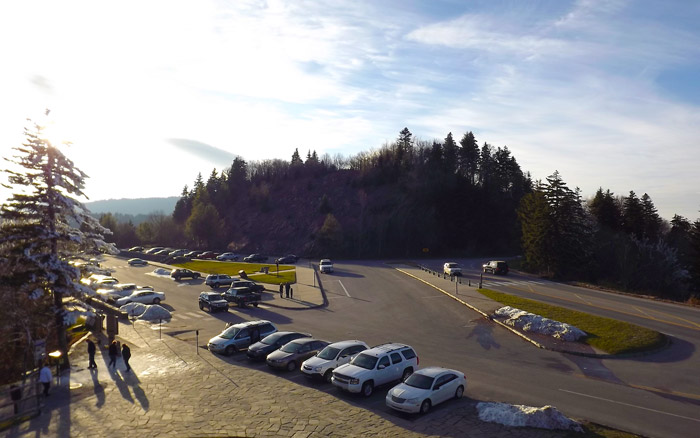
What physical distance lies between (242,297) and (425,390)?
2618 centimetres

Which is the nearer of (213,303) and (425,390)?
(425,390)

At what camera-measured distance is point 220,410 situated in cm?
1644

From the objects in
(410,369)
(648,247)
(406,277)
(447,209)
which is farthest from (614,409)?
(447,209)

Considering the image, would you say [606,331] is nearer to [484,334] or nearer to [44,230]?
[484,334]

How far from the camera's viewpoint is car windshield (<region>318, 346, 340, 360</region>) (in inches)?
792

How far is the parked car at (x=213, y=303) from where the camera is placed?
37.6 m

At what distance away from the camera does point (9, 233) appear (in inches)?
887

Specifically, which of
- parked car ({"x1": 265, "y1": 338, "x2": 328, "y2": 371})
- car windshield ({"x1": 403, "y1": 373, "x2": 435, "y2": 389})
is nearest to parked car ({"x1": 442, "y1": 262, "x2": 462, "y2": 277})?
parked car ({"x1": 265, "y1": 338, "x2": 328, "y2": 371})

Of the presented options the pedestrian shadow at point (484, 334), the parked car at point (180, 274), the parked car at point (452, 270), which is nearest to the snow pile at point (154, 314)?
the pedestrian shadow at point (484, 334)

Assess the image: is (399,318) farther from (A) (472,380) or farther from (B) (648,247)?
(B) (648,247)

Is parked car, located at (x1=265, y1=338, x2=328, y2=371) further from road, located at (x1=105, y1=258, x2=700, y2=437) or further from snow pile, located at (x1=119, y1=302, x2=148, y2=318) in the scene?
snow pile, located at (x1=119, y1=302, x2=148, y2=318)

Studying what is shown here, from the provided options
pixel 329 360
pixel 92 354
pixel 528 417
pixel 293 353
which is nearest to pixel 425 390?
pixel 528 417

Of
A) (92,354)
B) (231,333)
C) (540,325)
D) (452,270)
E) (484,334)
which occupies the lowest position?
(92,354)

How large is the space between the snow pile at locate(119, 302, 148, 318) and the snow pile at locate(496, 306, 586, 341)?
1090 inches
